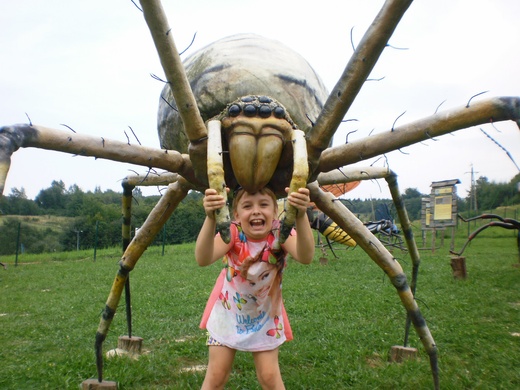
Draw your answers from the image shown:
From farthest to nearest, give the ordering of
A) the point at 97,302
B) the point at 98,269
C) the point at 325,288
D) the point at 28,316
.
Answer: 1. the point at 98,269
2. the point at 325,288
3. the point at 97,302
4. the point at 28,316

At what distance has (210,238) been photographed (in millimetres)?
2539

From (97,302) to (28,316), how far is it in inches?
53.7

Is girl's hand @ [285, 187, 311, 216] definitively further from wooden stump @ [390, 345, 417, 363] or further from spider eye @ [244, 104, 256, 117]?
wooden stump @ [390, 345, 417, 363]

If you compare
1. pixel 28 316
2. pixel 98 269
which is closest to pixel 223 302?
pixel 28 316

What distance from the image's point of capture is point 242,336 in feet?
8.97

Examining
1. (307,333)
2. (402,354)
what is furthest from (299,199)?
(307,333)

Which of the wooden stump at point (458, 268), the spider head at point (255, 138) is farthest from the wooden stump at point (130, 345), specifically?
the wooden stump at point (458, 268)

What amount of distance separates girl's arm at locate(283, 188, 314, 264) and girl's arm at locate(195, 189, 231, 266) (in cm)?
36

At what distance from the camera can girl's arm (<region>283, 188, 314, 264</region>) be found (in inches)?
86.6

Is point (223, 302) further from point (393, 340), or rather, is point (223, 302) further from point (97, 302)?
point (97, 302)

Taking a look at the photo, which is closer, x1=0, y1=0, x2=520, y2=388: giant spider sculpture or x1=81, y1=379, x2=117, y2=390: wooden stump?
x1=0, y1=0, x2=520, y2=388: giant spider sculpture

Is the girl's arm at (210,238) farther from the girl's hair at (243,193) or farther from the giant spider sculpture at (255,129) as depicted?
the girl's hair at (243,193)

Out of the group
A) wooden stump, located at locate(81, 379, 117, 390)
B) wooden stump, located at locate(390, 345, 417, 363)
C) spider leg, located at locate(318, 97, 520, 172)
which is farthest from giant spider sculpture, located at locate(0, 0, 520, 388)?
wooden stump, located at locate(390, 345, 417, 363)

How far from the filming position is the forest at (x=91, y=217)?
29.1 metres
